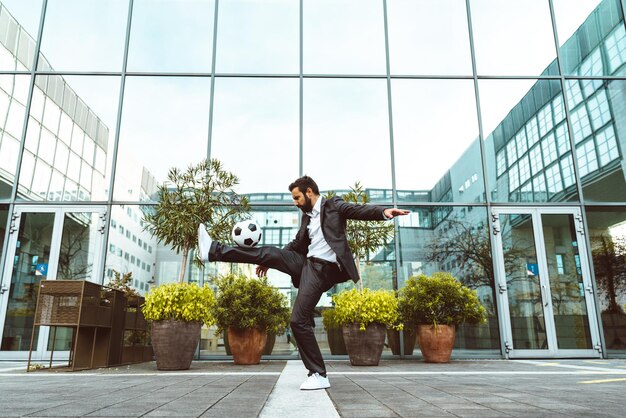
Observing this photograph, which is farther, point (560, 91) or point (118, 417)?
point (560, 91)

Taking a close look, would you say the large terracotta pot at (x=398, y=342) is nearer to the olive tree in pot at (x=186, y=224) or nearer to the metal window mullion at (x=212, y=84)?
the olive tree in pot at (x=186, y=224)

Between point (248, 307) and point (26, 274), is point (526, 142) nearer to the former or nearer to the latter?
point (248, 307)

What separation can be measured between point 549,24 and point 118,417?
34.6ft

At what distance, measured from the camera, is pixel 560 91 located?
29.7ft

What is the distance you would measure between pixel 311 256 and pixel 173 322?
268 cm

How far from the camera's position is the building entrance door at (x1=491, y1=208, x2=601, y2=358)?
7.74 meters

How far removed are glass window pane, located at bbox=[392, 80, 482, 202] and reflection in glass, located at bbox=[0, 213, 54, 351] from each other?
6.34 metres

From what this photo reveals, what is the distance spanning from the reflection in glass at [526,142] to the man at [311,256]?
5.65 meters

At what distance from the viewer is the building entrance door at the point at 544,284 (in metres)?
7.74

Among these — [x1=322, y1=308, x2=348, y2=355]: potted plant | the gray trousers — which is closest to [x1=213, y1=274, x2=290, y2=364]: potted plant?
[x1=322, y1=308, x2=348, y2=355]: potted plant

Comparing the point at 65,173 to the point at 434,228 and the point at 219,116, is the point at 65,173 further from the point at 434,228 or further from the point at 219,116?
the point at 434,228

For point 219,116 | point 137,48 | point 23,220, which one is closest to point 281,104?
point 219,116

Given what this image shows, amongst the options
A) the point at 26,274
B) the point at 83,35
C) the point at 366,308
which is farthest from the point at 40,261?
the point at 366,308

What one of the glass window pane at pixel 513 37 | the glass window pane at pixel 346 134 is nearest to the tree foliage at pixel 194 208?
the glass window pane at pixel 346 134
